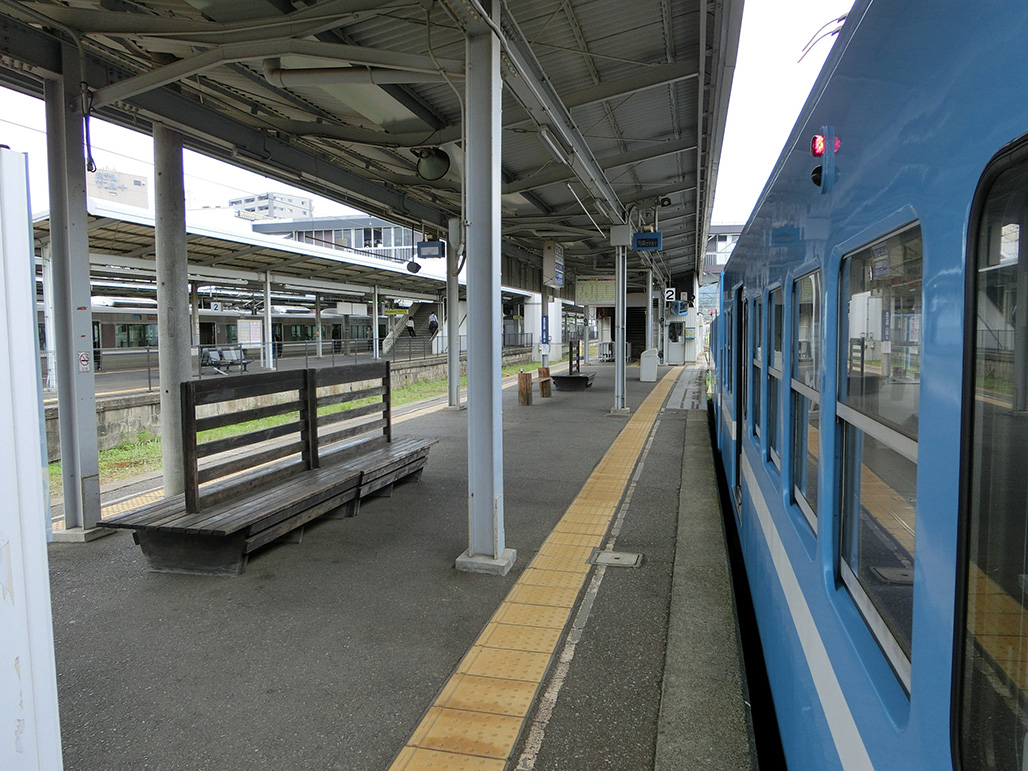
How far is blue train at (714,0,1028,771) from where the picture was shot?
0.89m

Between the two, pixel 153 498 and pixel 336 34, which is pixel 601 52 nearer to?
pixel 336 34

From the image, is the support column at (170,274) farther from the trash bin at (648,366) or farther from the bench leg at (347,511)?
the trash bin at (648,366)

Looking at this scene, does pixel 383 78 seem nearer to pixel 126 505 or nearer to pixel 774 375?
pixel 774 375

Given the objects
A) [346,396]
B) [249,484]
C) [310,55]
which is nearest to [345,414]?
[346,396]

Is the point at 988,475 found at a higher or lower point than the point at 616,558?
higher

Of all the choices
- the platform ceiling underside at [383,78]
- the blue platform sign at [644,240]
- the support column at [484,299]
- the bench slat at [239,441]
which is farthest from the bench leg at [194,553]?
the blue platform sign at [644,240]

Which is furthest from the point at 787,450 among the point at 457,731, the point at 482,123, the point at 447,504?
the point at 447,504

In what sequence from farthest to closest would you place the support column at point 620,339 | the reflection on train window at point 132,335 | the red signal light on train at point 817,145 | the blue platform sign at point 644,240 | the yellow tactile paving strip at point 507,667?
the reflection on train window at point 132,335 → the support column at point 620,339 → the blue platform sign at point 644,240 → the yellow tactile paving strip at point 507,667 → the red signal light on train at point 817,145

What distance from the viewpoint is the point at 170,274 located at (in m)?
6.06

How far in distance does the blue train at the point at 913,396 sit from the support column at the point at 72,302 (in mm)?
5185

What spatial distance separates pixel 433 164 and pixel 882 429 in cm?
719

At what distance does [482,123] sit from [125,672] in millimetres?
3764

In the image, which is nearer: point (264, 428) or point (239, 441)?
point (239, 441)

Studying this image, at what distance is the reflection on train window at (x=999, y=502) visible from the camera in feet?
2.85
